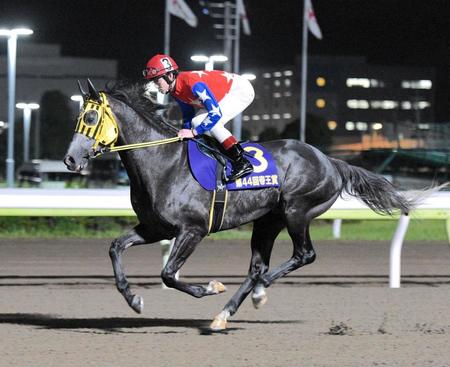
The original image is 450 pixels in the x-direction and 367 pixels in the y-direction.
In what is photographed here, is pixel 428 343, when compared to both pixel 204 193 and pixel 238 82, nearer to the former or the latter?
pixel 204 193

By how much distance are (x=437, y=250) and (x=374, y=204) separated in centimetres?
650

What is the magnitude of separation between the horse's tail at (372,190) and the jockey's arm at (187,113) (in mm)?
1191

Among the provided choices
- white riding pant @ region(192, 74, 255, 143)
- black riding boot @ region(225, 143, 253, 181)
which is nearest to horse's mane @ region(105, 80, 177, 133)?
white riding pant @ region(192, 74, 255, 143)

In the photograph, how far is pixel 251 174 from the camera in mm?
6566

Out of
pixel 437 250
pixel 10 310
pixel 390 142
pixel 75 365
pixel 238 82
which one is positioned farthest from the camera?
pixel 390 142

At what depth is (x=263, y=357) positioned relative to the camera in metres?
5.43

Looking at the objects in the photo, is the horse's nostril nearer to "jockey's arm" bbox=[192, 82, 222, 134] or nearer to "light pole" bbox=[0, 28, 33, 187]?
"jockey's arm" bbox=[192, 82, 222, 134]

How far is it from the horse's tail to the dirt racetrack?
0.76 metres

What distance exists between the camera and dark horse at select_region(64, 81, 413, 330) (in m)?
6.25

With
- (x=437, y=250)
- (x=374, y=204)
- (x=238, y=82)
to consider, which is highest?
(x=238, y=82)

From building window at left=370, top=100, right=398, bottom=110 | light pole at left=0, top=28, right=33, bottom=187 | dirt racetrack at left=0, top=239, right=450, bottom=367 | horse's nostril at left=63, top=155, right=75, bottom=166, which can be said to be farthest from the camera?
building window at left=370, top=100, right=398, bottom=110

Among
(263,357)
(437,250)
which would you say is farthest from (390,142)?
(263,357)

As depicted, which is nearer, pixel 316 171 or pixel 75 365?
pixel 75 365

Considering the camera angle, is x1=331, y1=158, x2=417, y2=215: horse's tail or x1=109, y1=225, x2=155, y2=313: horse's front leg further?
x1=331, y1=158, x2=417, y2=215: horse's tail
